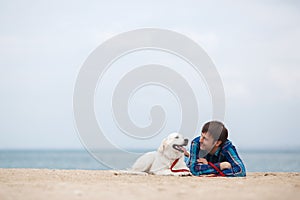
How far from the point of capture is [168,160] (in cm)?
1017

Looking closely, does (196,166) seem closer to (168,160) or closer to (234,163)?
(168,160)

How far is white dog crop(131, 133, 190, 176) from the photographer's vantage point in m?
10.0

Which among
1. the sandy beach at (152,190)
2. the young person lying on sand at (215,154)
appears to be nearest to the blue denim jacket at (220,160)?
the young person lying on sand at (215,154)

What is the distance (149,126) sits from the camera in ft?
37.6

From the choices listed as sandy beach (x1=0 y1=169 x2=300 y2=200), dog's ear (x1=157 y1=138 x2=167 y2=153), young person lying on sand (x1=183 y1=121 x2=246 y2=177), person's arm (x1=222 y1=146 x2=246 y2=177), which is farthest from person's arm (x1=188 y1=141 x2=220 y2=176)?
sandy beach (x1=0 y1=169 x2=300 y2=200)

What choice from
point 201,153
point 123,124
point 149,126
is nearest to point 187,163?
point 201,153

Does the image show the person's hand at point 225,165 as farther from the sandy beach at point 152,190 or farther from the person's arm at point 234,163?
the sandy beach at point 152,190

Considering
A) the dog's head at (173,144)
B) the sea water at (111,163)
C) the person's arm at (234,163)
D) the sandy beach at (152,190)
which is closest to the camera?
the sandy beach at (152,190)

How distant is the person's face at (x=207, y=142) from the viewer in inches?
384

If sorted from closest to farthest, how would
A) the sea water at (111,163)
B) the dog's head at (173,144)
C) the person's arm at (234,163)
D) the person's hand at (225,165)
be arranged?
the person's hand at (225,165), the person's arm at (234,163), the dog's head at (173,144), the sea water at (111,163)

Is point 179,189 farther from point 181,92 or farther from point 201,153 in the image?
point 181,92

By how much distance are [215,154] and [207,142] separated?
401 millimetres

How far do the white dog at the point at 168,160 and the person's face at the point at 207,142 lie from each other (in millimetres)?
375

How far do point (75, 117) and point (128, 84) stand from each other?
1.69 meters
